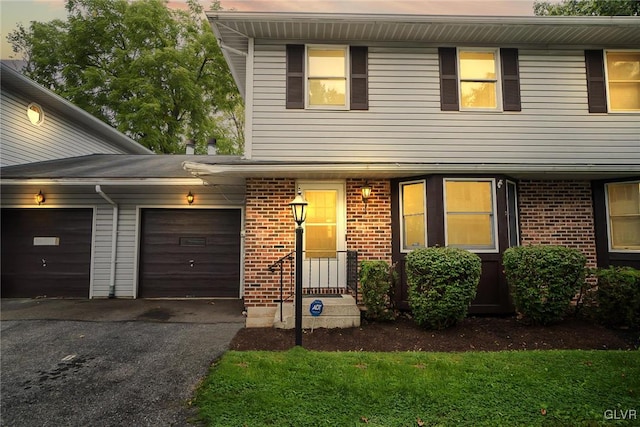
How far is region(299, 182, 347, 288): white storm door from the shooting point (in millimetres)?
6160

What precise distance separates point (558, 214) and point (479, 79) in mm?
3085

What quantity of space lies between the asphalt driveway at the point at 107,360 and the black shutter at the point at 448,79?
18.6 ft

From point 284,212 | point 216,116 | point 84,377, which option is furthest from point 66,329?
point 216,116

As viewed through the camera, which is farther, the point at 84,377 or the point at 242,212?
the point at 242,212

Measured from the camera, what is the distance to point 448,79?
21.2 feet

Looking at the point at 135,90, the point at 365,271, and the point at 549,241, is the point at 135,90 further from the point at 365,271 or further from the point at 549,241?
the point at 549,241

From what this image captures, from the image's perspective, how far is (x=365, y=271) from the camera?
531 cm

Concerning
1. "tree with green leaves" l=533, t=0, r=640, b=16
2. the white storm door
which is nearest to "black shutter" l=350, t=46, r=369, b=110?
the white storm door

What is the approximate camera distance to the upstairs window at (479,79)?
21.2 feet

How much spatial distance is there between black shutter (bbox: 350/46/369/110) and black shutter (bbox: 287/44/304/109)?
3.26 ft

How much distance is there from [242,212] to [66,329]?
391 centimetres

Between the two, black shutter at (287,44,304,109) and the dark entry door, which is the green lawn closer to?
the dark entry door

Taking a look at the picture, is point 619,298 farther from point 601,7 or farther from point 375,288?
point 601,7

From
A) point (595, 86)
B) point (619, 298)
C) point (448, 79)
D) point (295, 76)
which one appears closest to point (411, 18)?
point (448, 79)
